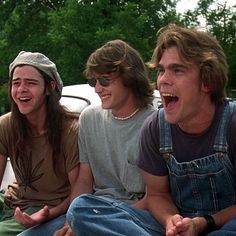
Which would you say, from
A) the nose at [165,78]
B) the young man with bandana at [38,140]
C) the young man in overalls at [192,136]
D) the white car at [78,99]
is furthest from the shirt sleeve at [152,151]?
the white car at [78,99]

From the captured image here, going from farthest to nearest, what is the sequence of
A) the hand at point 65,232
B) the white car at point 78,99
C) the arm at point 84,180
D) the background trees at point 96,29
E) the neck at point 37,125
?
1. the background trees at point 96,29
2. the white car at point 78,99
3. the neck at point 37,125
4. the arm at point 84,180
5. the hand at point 65,232

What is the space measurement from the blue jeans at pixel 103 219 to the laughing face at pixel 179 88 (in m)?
0.51

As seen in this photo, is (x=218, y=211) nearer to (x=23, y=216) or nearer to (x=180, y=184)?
(x=180, y=184)

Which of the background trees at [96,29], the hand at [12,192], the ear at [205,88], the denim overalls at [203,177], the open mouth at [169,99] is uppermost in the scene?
the background trees at [96,29]

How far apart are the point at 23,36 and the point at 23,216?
700 inches

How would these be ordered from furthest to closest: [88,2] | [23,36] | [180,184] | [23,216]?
1. [23,36]
2. [88,2]
3. [23,216]
4. [180,184]

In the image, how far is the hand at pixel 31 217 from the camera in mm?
2652

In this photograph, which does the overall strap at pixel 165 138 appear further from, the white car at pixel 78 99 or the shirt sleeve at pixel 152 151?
the white car at pixel 78 99

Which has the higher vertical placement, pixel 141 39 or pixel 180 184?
pixel 141 39

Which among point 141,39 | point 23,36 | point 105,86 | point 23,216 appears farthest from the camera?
point 23,36

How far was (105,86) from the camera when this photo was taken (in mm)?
2863

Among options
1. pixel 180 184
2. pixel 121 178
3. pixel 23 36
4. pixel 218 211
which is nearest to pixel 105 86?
pixel 121 178

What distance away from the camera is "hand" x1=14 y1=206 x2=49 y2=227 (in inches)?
104

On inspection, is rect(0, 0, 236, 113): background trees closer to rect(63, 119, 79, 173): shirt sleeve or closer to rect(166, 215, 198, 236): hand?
rect(63, 119, 79, 173): shirt sleeve
